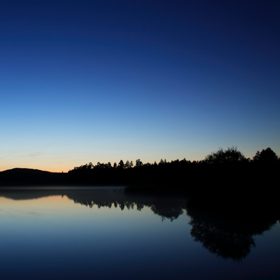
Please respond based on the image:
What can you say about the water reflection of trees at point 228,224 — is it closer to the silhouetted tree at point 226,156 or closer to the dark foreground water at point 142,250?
the dark foreground water at point 142,250

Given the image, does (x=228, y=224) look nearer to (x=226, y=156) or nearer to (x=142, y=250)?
(x=142, y=250)

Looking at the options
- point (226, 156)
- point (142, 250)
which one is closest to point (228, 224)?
point (142, 250)

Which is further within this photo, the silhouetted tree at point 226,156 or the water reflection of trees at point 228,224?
the silhouetted tree at point 226,156

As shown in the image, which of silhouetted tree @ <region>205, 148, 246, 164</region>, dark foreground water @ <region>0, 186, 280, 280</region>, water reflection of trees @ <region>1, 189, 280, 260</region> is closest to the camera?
dark foreground water @ <region>0, 186, 280, 280</region>

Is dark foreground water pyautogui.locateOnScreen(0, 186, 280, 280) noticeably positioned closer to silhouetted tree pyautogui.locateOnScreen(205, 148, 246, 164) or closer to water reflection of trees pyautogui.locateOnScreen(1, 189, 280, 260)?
water reflection of trees pyautogui.locateOnScreen(1, 189, 280, 260)

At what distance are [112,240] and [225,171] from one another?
3972 centimetres

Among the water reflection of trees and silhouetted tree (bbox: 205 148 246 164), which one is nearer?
the water reflection of trees

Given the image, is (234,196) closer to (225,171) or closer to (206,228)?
(225,171)

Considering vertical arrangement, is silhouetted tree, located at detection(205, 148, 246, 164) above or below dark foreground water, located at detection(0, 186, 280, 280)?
above

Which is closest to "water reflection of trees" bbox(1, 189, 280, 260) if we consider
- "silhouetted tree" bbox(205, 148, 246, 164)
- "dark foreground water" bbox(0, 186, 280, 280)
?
"dark foreground water" bbox(0, 186, 280, 280)

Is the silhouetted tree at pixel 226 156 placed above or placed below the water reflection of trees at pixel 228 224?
above

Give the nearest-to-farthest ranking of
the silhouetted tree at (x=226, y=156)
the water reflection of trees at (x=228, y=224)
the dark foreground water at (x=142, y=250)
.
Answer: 1. the dark foreground water at (x=142, y=250)
2. the water reflection of trees at (x=228, y=224)
3. the silhouetted tree at (x=226, y=156)

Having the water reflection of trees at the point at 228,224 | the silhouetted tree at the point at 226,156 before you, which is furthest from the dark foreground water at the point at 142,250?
the silhouetted tree at the point at 226,156

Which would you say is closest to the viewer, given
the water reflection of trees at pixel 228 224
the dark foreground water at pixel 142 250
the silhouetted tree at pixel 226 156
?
the dark foreground water at pixel 142 250
